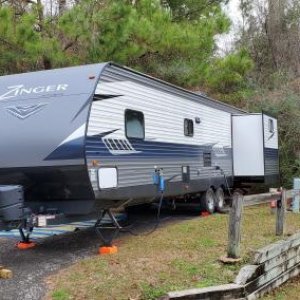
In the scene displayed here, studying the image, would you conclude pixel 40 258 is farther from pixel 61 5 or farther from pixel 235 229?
pixel 61 5

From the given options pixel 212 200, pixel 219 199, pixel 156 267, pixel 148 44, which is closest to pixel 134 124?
pixel 156 267

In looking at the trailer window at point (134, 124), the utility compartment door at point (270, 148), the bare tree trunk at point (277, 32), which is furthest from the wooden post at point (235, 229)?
the bare tree trunk at point (277, 32)

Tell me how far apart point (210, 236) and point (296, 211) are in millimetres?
3932

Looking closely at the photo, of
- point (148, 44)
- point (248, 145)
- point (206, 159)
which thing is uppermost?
point (148, 44)

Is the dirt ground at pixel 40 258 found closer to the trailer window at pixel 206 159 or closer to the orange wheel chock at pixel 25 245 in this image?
the orange wheel chock at pixel 25 245

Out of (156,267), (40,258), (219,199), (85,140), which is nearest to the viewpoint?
(156,267)

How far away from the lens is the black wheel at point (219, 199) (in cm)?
1323

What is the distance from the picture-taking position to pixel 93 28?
14195 millimetres

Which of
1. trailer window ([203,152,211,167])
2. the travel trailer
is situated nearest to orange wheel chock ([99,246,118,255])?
the travel trailer

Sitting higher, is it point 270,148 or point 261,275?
point 270,148

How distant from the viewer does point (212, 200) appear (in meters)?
13.0

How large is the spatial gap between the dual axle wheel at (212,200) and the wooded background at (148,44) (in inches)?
149

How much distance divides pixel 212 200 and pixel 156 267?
629 centimetres

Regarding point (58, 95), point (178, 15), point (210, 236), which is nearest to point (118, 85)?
point (58, 95)
